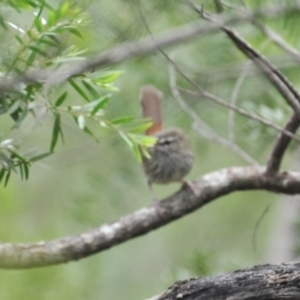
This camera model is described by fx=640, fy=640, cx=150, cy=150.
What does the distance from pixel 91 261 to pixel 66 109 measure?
7.67 feet

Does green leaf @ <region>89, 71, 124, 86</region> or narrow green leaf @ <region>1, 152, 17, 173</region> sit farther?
green leaf @ <region>89, 71, 124, 86</region>

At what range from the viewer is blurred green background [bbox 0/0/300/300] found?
283 cm

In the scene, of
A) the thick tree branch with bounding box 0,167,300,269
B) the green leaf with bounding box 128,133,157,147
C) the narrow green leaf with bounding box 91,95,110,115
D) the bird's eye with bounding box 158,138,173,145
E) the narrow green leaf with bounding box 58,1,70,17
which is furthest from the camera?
the bird's eye with bounding box 158,138,173,145

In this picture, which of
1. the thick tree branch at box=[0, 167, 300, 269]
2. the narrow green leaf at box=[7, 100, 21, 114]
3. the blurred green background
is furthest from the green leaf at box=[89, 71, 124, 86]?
the thick tree branch at box=[0, 167, 300, 269]

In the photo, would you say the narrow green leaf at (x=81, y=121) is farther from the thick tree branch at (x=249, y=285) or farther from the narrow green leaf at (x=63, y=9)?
the thick tree branch at (x=249, y=285)

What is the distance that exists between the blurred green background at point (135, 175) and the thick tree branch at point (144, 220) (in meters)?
0.19

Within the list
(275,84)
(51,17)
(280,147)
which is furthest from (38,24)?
(280,147)

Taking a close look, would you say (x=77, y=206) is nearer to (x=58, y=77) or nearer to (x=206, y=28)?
(x=58, y=77)

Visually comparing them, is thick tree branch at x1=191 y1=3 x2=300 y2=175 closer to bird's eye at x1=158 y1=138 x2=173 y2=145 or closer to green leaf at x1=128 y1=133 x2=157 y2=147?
green leaf at x1=128 y1=133 x2=157 y2=147

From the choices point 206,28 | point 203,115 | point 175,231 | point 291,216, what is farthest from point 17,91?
point 175,231

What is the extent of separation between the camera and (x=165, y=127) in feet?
15.7

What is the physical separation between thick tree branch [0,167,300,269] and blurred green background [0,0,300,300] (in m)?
0.19

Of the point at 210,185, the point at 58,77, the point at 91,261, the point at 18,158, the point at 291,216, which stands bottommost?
the point at 291,216

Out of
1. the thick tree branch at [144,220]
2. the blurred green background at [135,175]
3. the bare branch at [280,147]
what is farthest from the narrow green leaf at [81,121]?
the bare branch at [280,147]
